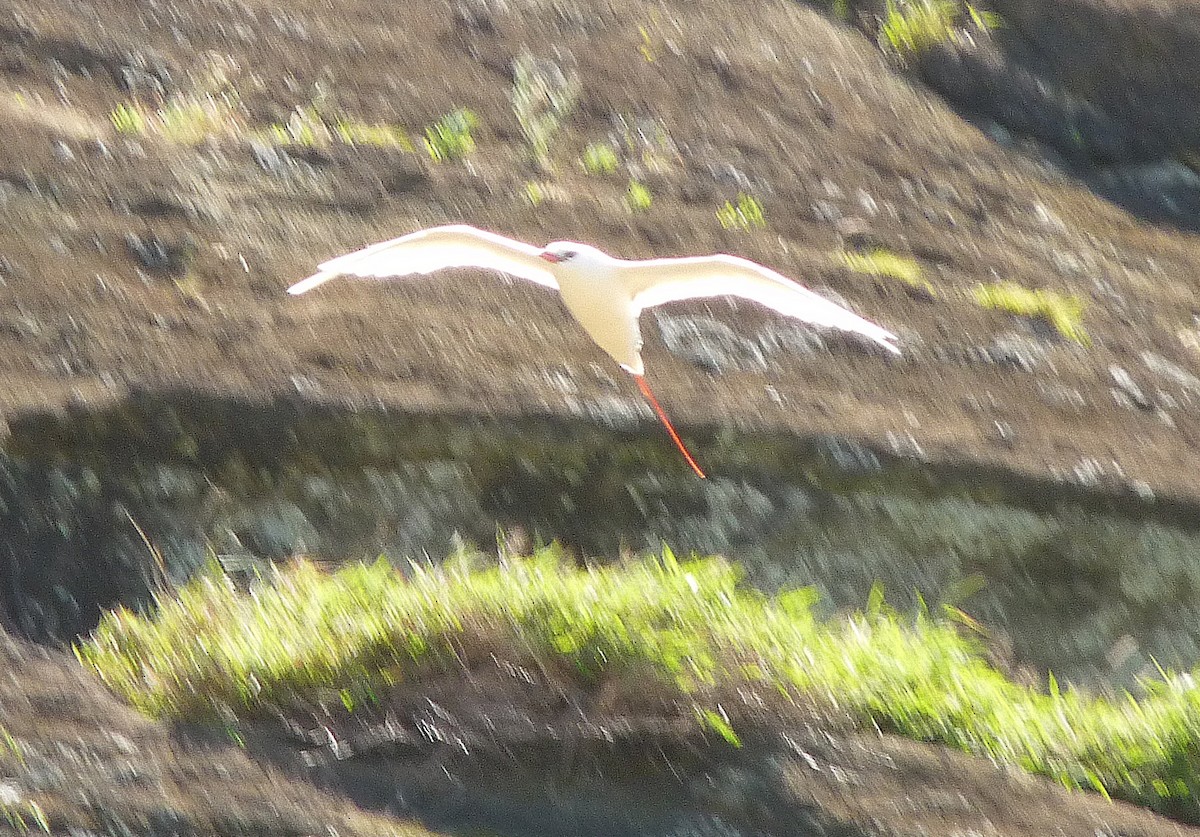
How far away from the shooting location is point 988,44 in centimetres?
639

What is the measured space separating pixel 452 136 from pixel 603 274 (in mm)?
2163

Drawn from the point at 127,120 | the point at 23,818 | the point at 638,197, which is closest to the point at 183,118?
the point at 127,120

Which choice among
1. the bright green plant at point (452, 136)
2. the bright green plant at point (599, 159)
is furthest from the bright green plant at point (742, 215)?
the bright green plant at point (452, 136)

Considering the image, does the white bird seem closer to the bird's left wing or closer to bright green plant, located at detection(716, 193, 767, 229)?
the bird's left wing

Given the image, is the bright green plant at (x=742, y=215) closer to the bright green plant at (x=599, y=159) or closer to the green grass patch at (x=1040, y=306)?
the bright green plant at (x=599, y=159)

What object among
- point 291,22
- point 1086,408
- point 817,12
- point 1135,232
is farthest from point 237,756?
point 817,12

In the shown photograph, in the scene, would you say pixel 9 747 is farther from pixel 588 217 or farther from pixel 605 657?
pixel 588 217

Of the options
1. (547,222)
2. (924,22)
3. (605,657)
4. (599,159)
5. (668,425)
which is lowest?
(605,657)

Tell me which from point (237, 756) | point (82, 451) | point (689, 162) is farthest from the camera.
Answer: point (689, 162)

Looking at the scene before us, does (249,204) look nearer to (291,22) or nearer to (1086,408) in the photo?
(291,22)

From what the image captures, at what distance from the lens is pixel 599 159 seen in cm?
526

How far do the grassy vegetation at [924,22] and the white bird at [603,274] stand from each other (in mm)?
3463

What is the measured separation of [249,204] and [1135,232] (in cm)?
336

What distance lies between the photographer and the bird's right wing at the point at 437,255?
322cm
